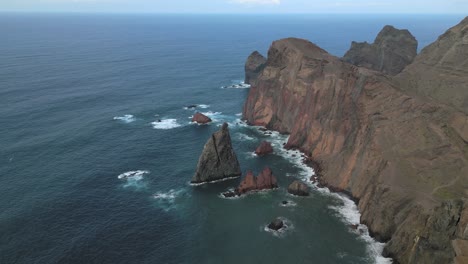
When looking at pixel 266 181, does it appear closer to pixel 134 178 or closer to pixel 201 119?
pixel 134 178

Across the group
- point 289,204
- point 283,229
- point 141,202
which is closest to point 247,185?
point 289,204

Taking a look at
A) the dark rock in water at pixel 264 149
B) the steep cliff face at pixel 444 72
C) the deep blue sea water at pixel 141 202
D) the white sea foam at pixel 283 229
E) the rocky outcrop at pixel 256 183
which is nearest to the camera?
the deep blue sea water at pixel 141 202

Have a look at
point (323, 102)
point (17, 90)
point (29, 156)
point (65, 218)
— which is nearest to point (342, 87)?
point (323, 102)

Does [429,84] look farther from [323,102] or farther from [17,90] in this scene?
[17,90]

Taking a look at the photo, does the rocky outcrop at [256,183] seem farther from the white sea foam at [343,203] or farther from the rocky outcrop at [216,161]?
the white sea foam at [343,203]

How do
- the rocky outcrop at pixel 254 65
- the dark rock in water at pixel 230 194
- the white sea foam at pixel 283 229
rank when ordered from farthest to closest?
the rocky outcrop at pixel 254 65, the dark rock in water at pixel 230 194, the white sea foam at pixel 283 229

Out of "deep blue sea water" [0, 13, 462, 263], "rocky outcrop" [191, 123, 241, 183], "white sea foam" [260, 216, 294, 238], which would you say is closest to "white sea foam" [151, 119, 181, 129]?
"deep blue sea water" [0, 13, 462, 263]

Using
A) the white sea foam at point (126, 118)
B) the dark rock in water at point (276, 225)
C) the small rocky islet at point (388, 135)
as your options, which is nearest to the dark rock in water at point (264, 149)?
the small rocky islet at point (388, 135)
